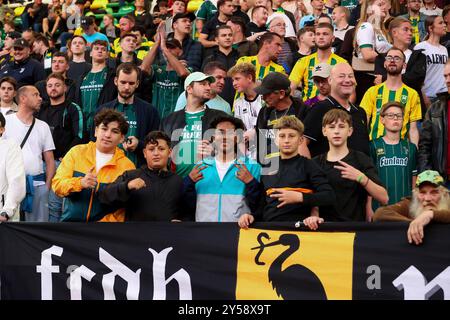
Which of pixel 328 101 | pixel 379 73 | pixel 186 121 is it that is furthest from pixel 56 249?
pixel 379 73

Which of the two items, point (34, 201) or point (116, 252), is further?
point (34, 201)

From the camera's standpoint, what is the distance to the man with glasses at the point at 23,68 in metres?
15.1

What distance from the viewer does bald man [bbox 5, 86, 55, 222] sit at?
10.9 meters

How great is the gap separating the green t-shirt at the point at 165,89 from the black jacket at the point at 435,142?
3.95m

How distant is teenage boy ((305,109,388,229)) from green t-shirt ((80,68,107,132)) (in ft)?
14.0

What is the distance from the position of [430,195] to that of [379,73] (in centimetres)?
486

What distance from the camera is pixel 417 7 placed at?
15734 mm

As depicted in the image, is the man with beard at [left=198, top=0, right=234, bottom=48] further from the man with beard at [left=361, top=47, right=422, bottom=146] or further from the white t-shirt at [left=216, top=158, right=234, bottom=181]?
the white t-shirt at [left=216, top=158, right=234, bottom=181]

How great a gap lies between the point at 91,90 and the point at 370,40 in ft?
12.4

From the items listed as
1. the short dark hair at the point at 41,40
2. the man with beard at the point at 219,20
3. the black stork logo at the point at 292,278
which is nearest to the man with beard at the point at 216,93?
the black stork logo at the point at 292,278

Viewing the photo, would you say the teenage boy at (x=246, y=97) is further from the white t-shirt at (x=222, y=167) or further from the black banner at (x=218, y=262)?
Answer: the black banner at (x=218, y=262)

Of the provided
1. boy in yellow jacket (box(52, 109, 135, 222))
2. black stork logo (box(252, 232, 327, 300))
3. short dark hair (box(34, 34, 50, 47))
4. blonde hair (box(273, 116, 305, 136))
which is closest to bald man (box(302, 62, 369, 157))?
blonde hair (box(273, 116, 305, 136))

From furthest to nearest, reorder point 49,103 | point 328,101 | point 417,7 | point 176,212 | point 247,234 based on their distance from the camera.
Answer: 1. point 417,7
2. point 49,103
3. point 328,101
4. point 176,212
5. point 247,234

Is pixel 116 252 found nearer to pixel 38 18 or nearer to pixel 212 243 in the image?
pixel 212 243
